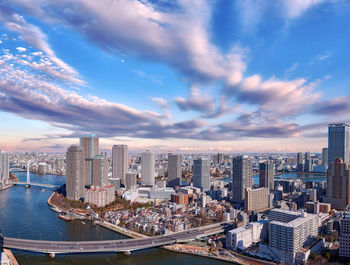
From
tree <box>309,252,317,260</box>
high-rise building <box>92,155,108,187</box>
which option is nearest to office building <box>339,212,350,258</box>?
tree <box>309,252,317,260</box>

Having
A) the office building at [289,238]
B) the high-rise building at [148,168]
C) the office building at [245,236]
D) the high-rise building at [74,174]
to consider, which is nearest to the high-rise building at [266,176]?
the high-rise building at [148,168]

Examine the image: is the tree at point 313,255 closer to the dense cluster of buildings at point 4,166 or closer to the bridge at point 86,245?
the bridge at point 86,245

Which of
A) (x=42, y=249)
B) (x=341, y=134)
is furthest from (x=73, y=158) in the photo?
(x=341, y=134)

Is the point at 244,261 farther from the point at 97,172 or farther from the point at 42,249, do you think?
the point at 97,172

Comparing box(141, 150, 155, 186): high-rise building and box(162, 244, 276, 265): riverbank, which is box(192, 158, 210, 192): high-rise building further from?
box(162, 244, 276, 265): riverbank

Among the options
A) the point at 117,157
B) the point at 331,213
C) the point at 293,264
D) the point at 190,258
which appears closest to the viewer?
the point at 293,264

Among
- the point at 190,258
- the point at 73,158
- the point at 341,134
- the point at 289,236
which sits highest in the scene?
the point at 341,134

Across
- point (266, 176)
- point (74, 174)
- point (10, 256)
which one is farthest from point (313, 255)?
point (74, 174)

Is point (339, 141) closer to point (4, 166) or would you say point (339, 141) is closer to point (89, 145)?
point (89, 145)
